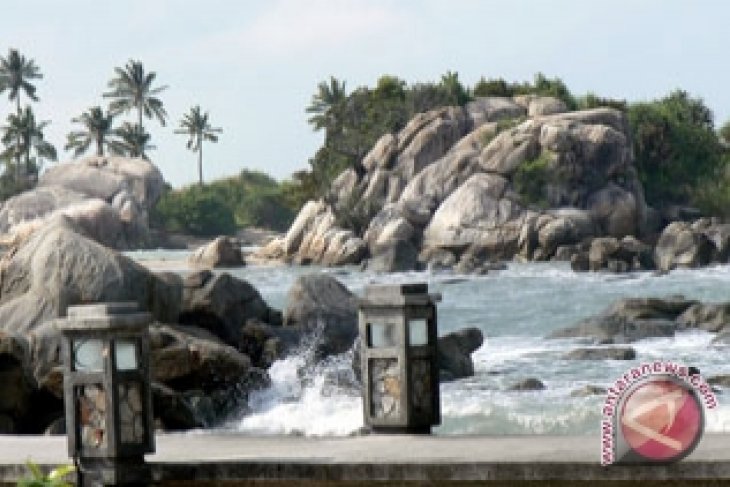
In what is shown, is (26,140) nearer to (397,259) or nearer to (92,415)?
(397,259)

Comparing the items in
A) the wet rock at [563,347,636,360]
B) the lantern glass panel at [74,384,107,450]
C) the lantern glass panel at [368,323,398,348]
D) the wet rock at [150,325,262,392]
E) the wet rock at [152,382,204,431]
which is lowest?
the wet rock at [563,347,636,360]

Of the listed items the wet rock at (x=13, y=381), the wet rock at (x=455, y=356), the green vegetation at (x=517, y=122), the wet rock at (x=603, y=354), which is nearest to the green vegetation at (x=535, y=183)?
the green vegetation at (x=517, y=122)

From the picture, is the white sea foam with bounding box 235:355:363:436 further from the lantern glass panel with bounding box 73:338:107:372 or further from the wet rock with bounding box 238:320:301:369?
the lantern glass panel with bounding box 73:338:107:372

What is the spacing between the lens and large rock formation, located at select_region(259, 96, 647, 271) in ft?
202

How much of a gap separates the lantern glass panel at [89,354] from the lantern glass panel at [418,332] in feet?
7.30

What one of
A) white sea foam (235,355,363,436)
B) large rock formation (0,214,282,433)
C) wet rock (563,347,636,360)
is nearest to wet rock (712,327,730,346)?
wet rock (563,347,636,360)

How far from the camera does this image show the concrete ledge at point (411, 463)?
27.2 ft

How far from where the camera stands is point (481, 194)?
207 feet

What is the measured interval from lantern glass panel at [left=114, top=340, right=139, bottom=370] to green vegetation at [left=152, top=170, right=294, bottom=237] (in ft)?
265

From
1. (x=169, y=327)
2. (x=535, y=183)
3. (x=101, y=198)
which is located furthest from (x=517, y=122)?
(x=169, y=327)

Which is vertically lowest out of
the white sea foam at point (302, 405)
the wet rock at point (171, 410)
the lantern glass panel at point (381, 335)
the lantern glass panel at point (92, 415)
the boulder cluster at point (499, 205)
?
the white sea foam at point (302, 405)

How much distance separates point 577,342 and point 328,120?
53914 mm

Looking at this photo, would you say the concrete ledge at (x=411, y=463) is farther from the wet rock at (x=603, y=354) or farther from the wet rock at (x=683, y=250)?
the wet rock at (x=683, y=250)

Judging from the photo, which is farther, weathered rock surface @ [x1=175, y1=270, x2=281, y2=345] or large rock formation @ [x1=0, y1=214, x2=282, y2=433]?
weathered rock surface @ [x1=175, y1=270, x2=281, y2=345]
